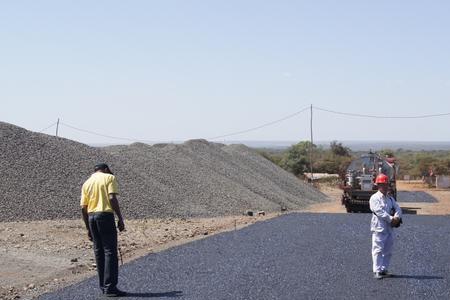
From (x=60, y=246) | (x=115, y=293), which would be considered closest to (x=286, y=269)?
(x=115, y=293)

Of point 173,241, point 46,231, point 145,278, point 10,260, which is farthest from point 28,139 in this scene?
point 145,278

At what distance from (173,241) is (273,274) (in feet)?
21.0

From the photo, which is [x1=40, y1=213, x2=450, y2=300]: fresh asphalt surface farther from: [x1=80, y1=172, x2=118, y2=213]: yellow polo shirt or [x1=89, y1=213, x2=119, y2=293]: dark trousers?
[x1=80, y1=172, x2=118, y2=213]: yellow polo shirt

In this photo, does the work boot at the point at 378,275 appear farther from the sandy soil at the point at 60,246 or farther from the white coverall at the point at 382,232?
the sandy soil at the point at 60,246

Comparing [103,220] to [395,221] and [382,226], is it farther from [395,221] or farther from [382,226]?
[395,221]

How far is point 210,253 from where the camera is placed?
1239 cm

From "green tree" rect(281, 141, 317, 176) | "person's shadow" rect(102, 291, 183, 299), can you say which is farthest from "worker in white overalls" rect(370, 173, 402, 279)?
"green tree" rect(281, 141, 317, 176)

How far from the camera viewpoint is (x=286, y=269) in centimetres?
1032

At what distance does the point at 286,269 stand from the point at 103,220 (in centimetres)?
303

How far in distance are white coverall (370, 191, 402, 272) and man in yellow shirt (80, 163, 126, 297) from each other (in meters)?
3.53

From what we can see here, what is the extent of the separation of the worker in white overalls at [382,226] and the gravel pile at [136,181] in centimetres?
1279

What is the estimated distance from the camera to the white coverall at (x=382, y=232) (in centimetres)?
953

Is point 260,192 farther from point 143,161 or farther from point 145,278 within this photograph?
point 145,278

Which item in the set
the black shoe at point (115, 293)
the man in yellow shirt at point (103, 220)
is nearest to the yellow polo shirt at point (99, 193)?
the man in yellow shirt at point (103, 220)
